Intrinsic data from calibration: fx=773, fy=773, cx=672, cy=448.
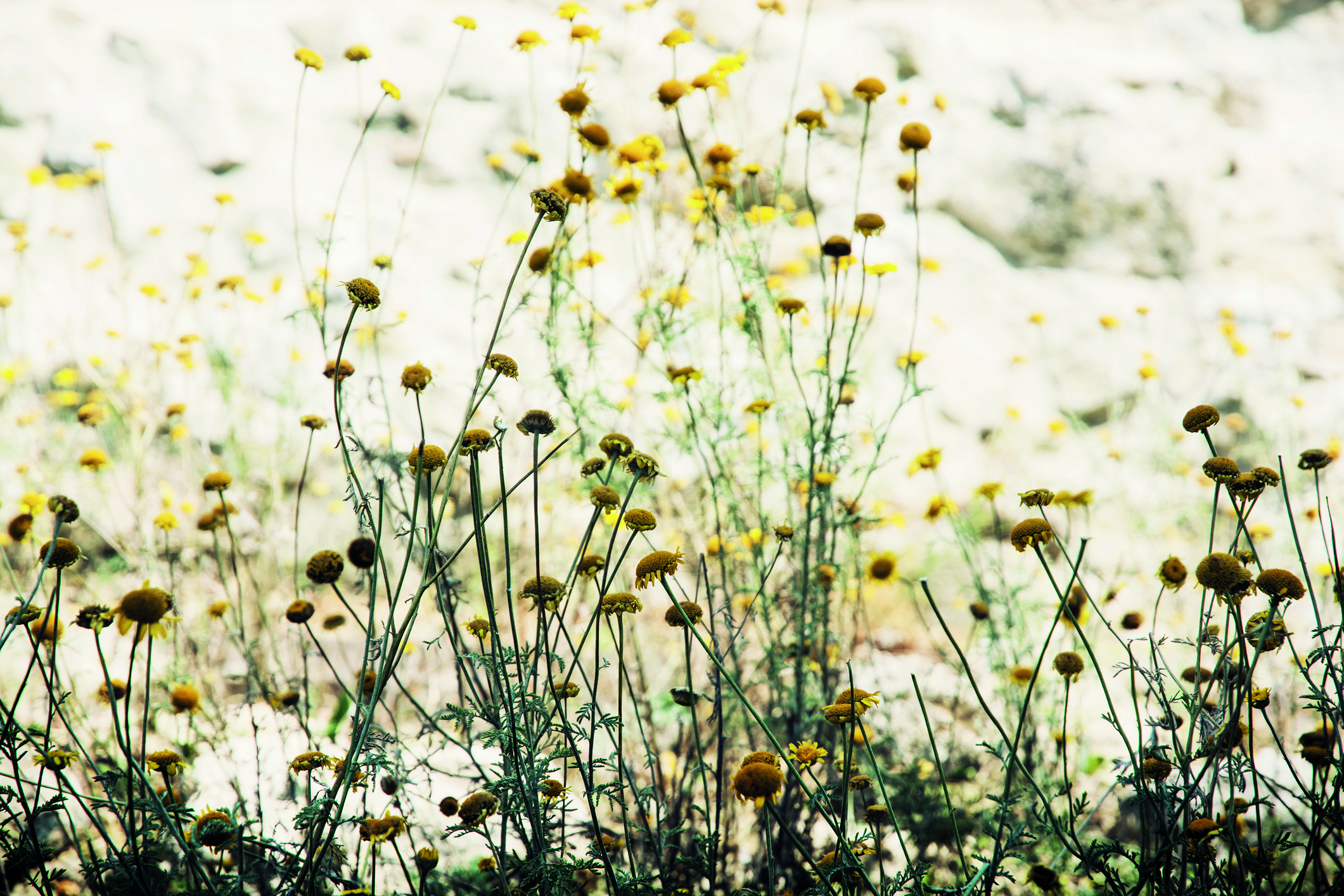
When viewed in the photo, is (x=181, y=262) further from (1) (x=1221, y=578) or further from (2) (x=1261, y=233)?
(2) (x=1261, y=233)

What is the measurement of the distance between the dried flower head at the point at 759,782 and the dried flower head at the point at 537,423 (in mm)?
716

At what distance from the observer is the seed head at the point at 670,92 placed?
7.61 feet

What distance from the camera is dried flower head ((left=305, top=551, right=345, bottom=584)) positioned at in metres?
1.65

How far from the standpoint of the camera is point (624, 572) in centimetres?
358

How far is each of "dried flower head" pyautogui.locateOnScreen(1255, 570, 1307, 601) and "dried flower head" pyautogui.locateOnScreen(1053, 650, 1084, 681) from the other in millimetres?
554

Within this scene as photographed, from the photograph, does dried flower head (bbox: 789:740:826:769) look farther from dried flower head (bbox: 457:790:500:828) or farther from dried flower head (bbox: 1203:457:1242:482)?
dried flower head (bbox: 1203:457:1242:482)

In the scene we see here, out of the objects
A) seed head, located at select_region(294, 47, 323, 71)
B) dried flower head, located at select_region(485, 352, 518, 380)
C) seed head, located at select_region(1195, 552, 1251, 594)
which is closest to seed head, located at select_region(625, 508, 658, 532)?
dried flower head, located at select_region(485, 352, 518, 380)

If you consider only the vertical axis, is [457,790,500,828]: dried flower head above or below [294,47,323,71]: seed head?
below

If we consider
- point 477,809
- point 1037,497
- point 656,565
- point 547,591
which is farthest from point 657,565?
point 1037,497

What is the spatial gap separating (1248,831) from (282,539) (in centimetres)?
408

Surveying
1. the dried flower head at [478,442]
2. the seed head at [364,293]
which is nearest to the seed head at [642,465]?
the dried flower head at [478,442]

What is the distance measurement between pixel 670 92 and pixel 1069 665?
195 cm

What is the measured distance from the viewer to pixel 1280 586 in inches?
58.1

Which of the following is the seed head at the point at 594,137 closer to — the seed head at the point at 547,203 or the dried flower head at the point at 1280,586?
the seed head at the point at 547,203
